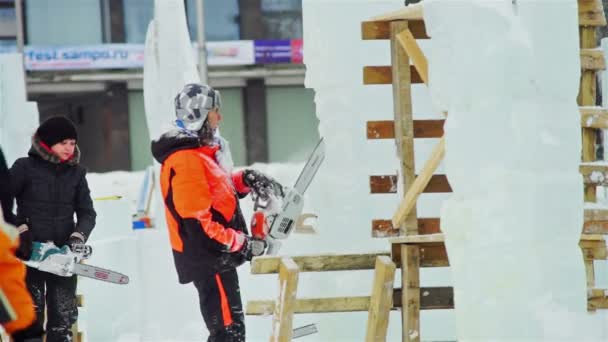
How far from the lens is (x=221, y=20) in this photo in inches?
1036

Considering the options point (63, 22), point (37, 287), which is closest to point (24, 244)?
point (37, 287)

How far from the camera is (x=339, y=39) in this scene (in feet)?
24.2

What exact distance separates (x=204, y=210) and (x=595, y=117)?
2.20 m

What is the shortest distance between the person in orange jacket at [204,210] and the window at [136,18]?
21.8m

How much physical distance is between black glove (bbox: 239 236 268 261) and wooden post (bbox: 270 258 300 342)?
169 mm

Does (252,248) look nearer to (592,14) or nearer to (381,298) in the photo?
(381,298)

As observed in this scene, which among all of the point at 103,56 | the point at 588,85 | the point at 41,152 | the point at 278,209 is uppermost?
the point at 103,56

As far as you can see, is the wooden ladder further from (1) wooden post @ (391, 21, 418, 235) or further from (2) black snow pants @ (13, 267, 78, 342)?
(2) black snow pants @ (13, 267, 78, 342)

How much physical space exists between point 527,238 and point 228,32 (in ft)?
75.8

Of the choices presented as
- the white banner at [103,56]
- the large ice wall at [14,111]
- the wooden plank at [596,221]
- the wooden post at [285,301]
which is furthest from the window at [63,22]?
the wooden plank at [596,221]

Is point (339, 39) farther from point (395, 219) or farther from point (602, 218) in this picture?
point (602, 218)

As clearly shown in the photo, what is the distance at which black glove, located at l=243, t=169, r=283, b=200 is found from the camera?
5145 mm

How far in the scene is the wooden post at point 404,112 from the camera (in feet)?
18.5

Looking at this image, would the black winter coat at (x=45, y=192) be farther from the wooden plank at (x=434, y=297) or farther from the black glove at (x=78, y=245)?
the wooden plank at (x=434, y=297)
